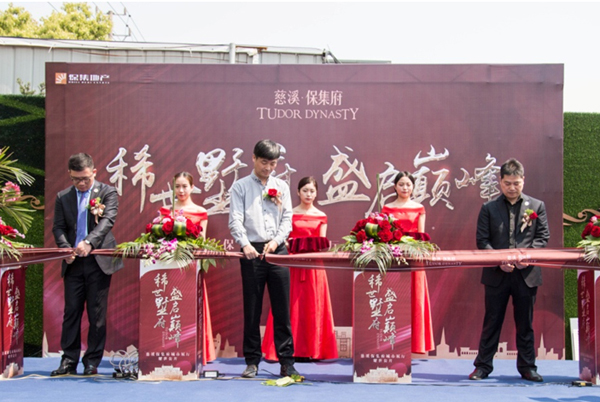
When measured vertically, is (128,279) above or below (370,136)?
below

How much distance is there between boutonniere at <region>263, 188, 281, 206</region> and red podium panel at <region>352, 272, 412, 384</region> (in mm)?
733

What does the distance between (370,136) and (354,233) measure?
4.55ft

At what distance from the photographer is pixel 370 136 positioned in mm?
5645

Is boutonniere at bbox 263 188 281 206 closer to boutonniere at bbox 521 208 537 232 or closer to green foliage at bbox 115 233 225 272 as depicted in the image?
green foliage at bbox 115 233 225 272

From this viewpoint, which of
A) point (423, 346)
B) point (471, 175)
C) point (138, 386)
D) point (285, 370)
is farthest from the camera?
point (471, 175)

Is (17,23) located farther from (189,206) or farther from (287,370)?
(287,370)

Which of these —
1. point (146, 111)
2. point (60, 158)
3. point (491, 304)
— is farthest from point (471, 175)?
point (60, 158)

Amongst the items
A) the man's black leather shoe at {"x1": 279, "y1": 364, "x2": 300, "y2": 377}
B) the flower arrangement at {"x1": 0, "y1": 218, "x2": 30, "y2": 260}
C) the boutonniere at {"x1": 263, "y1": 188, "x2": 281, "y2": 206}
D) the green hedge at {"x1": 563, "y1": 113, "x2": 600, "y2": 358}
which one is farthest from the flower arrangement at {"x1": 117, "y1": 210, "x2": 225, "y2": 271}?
the green hedge at {"x1": 563, "y1": 113, "x2": 600, "y2": 358}

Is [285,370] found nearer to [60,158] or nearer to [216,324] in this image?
[216,324]

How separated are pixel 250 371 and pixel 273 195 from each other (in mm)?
1159

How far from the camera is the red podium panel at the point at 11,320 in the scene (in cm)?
445

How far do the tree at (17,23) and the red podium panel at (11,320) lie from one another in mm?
14673

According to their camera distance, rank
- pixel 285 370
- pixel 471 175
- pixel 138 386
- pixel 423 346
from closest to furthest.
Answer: pixel 138 386
pixel 285 370
pixel 423 346
pixel 471 175

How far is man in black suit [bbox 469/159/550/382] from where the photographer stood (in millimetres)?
4586
